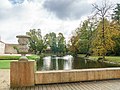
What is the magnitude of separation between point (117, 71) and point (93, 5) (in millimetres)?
21600

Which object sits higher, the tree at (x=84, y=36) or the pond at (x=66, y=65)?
the tree at (x=84, y=36)

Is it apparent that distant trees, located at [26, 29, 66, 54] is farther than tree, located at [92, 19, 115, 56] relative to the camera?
Yes

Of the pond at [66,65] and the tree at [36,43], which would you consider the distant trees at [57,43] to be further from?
the pond at [66,65]

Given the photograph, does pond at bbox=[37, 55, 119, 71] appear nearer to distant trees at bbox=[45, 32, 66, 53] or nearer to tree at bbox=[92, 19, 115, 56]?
tree at bbox=[92, 19, 115, 56]

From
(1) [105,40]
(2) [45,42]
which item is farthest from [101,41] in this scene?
(2) [45,42]

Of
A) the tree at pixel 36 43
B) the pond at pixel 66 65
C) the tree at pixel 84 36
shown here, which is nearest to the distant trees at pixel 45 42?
the tree at pixel 36 43

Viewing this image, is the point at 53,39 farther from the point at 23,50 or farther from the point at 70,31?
the point at 23,50

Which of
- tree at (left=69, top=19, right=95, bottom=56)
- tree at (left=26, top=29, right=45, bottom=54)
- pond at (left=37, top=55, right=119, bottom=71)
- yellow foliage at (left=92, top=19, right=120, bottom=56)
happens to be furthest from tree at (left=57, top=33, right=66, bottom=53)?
pond at (left=37, top=55, right=119, bottom=71)

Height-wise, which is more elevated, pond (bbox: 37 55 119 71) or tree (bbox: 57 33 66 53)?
tree (bbox: 57 33 66 53)

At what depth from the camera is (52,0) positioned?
14.7m

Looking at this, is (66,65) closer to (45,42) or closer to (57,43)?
(45,42)

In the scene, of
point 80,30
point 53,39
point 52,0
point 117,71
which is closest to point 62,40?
point 53,39

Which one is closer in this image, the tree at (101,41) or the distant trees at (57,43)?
the tree at (101,41)

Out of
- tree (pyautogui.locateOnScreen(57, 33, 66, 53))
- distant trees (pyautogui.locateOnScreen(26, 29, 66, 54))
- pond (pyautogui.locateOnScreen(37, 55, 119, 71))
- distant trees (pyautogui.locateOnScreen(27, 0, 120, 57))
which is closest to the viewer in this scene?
pond (pyautogui.locateOnScreen(37, 55, 119, 71))
